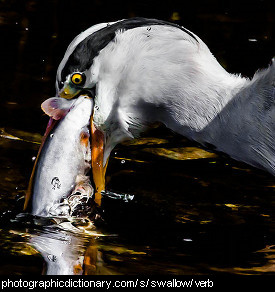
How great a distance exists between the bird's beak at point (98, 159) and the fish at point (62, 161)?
0.03m

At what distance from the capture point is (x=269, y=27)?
8.07 m

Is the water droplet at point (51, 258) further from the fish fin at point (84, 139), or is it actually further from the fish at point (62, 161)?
the fish fin at point (84, 139)

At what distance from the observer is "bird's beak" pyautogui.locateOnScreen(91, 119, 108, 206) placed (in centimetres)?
407

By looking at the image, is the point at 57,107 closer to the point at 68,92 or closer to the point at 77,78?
the point at 68,92

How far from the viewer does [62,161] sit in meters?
3.96

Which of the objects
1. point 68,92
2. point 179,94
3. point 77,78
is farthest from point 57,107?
point 179,94

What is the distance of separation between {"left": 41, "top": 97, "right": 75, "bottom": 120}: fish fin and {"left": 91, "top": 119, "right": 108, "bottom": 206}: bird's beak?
164 mm

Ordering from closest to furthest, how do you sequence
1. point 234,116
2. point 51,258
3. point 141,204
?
point 51,258, point 234,116, point 141,204

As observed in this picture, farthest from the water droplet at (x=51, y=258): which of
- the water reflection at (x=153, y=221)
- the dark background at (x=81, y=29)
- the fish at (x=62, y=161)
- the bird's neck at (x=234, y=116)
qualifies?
the dark background at (x=81, y=29)

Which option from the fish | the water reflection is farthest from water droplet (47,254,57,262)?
the fish

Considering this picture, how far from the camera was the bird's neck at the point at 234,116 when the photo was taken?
3771 millimetres

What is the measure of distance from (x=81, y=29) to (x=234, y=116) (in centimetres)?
387

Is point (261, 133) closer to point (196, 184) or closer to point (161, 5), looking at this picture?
point (196, 184)

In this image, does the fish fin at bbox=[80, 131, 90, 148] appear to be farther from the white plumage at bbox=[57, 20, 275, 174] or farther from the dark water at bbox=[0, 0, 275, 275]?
the dark water at bbox=[0, 0, 275, 275]
